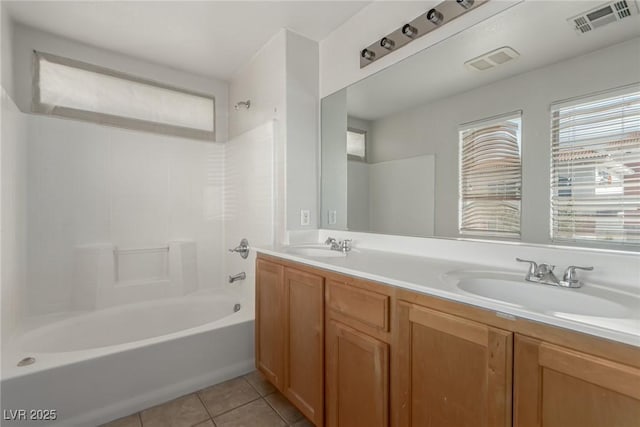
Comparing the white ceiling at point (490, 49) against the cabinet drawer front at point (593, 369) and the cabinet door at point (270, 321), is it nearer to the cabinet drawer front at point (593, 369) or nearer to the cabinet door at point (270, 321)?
the cabinet drawer front at point (593, 369)

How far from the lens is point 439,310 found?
0.90 m

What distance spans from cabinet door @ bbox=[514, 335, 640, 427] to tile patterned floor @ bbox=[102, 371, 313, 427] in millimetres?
1242

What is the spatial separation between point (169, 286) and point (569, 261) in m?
2.78

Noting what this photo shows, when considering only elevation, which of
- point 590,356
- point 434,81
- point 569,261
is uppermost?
point 434,81

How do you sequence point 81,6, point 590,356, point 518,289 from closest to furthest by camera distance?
point 590,356, point 518,289, point 81,6

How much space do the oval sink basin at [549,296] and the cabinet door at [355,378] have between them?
429 millimetres

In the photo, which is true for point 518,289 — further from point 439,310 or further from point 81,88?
point 81,88

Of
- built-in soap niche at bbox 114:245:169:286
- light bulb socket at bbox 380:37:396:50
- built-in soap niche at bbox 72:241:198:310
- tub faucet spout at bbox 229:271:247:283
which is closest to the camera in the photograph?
light bulb socket at bbox 380:37:396:50

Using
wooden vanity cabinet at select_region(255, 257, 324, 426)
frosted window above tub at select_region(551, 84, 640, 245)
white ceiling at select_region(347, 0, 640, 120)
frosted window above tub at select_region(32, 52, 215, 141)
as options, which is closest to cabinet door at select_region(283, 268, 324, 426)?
wooden vanity cabinet at select_region(255, 257, 324, 426)

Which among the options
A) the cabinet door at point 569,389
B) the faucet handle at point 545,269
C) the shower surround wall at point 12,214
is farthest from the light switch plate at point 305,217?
the shower surround wall at point 12,214

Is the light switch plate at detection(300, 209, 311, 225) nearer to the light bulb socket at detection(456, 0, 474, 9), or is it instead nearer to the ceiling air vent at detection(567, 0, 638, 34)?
the light bulb socket at detection(456, 0, 474, 9)

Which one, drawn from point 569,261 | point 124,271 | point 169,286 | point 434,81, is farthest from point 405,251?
point 124,271

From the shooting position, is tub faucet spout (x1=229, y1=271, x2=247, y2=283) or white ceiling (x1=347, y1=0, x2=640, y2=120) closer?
white ceiling (x1=347, y1=0, x2=640, y2=120)

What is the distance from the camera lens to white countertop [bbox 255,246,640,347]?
2.01 feet
